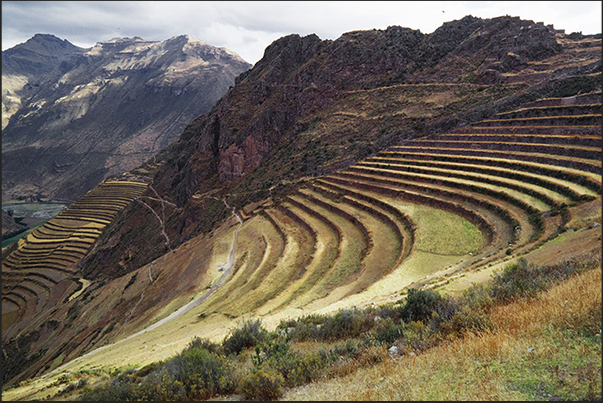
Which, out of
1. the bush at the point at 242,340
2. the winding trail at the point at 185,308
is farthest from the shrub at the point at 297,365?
the winding trail at the point at 185,308

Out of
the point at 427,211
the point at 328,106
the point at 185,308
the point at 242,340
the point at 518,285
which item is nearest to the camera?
the point at 518,285

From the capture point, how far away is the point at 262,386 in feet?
20.6

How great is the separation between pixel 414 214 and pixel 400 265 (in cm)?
734

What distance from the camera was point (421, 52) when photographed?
65.7 meters

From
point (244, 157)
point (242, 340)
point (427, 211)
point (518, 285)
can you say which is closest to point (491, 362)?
point (518, 285)

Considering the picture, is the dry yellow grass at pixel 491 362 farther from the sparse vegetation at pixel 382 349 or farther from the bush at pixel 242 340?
the bush at pixel 242 340

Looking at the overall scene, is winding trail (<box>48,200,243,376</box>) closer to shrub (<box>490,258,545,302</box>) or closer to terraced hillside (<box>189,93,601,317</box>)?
terraced hillside (<box>189,93,601,317</box>)

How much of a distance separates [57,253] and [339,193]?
75.7 metres

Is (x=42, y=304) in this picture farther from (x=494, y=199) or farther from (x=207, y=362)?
(x=494, y=199)

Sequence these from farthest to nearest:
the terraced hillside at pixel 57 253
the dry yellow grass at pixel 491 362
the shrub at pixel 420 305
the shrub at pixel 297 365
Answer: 1. the terraced hillside at pixel 57 253
2. the shrub at pixel 420 305
3. the shrub at pixel 297 365
4. the dry yellow grass at pixel 491 362

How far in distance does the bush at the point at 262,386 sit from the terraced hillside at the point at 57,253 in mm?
64416

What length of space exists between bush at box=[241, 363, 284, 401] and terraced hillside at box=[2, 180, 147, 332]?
211 ft

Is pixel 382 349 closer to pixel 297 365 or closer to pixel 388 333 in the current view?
pixel 388 333

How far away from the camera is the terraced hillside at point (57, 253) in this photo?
190ft
